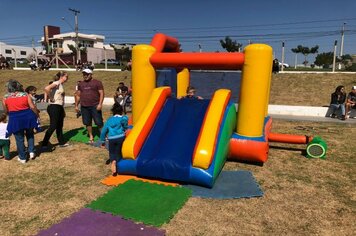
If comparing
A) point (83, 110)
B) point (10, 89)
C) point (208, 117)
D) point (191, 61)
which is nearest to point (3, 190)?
point (10, 89)

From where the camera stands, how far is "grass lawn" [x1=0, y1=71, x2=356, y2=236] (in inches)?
149

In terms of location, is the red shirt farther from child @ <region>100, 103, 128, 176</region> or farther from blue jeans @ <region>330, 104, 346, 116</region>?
blue jeans @ <region>330, 104, 346, 116</region>

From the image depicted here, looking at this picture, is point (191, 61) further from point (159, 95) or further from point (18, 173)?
point (18, 173)

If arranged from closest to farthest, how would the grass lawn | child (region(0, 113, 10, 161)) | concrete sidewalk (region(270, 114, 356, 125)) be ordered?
the grass lawn → child (region(0, 113, 10, 161)) → concrete sidewalk (region(270, 114, 356, 125))

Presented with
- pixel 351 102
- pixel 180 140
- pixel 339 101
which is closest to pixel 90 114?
pixel 180 140

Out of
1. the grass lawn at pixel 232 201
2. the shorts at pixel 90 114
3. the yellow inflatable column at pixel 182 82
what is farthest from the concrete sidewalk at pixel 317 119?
the shorts at pixel 90 114

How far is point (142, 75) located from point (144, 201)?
125 inches

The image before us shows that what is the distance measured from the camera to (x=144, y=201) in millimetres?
4305

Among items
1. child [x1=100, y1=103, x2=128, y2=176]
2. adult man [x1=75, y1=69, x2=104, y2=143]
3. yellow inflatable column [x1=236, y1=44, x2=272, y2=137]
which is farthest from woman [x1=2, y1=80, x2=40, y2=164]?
yellow inflatable column [x1=236, y1=44, x2=272, y2=137]

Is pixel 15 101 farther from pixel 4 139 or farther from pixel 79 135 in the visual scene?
pixel 79 135

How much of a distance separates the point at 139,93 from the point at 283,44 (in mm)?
16669

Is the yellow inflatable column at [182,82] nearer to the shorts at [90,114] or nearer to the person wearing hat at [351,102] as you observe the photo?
the shorts at [90,114]

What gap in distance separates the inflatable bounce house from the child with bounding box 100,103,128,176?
0.69 ft

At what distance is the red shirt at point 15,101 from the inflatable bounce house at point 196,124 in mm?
2182
